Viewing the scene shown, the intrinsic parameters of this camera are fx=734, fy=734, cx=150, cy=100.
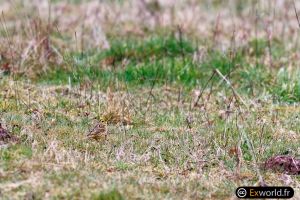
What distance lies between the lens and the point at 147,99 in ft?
21.1

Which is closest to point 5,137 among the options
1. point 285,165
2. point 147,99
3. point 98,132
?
point 98,132

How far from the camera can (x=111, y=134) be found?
5.54m

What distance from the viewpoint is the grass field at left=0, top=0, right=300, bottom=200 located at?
4.54 metres

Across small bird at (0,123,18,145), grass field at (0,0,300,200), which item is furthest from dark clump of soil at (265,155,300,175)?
small bird at (0,123,18,145)

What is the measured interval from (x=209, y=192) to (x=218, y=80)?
307 cm

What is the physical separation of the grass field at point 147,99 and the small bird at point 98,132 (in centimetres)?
7

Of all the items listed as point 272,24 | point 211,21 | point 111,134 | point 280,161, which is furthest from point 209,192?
point 211,21

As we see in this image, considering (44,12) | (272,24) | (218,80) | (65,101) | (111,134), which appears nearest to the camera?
(111,134)

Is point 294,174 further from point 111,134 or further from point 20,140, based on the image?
point 20,140

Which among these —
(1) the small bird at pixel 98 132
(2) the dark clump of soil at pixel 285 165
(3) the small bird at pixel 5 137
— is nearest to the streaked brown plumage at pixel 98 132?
(1) the small bird at pixel 98 132

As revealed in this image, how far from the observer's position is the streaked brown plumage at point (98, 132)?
5383mm

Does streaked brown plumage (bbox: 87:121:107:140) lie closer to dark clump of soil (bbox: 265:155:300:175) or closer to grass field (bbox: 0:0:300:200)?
grass field (bbox: 0:0:300:200)

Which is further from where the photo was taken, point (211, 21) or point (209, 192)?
point (211, 21)

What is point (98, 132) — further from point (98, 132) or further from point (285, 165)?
point (285, 165)
